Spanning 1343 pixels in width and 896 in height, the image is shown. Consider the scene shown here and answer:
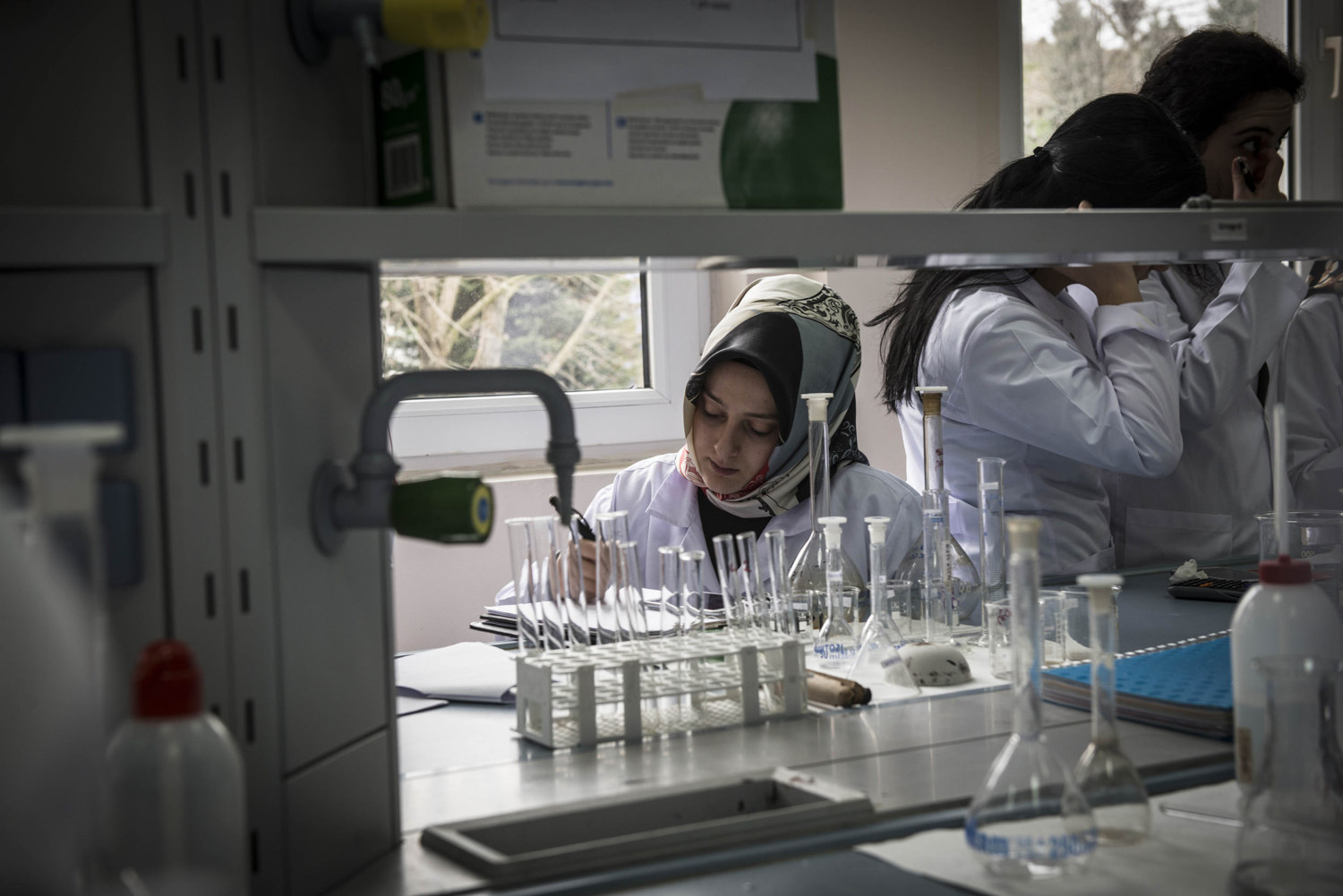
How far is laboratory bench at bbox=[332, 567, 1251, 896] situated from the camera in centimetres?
96

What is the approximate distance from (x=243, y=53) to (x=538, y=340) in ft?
8.11

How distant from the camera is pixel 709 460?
2588mm

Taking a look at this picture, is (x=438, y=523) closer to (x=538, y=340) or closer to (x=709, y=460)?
(x=709, y=460)

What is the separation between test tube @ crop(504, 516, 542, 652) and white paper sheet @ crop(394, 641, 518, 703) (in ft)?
0.41

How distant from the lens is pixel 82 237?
2.81 feet

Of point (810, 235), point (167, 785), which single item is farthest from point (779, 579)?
point (167, 785)

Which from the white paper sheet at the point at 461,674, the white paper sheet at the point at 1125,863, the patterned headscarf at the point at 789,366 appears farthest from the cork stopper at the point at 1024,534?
the patterned headscarf at the point at 789,366

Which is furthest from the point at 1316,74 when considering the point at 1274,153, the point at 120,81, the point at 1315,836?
the point at 120,81

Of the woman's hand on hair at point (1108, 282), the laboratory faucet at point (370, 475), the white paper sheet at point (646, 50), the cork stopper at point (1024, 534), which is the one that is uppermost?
the white paper sheet at point (646, 50)

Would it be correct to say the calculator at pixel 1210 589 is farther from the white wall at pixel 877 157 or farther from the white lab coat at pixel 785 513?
the white wall at pixel 877 157

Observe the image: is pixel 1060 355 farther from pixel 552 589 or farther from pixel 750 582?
pixel 552 589

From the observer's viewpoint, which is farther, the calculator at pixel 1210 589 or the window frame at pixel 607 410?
the window frame at pixel 607 410

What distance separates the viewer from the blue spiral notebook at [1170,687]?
1279 mm

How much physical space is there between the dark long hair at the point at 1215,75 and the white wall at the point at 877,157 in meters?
0.66
